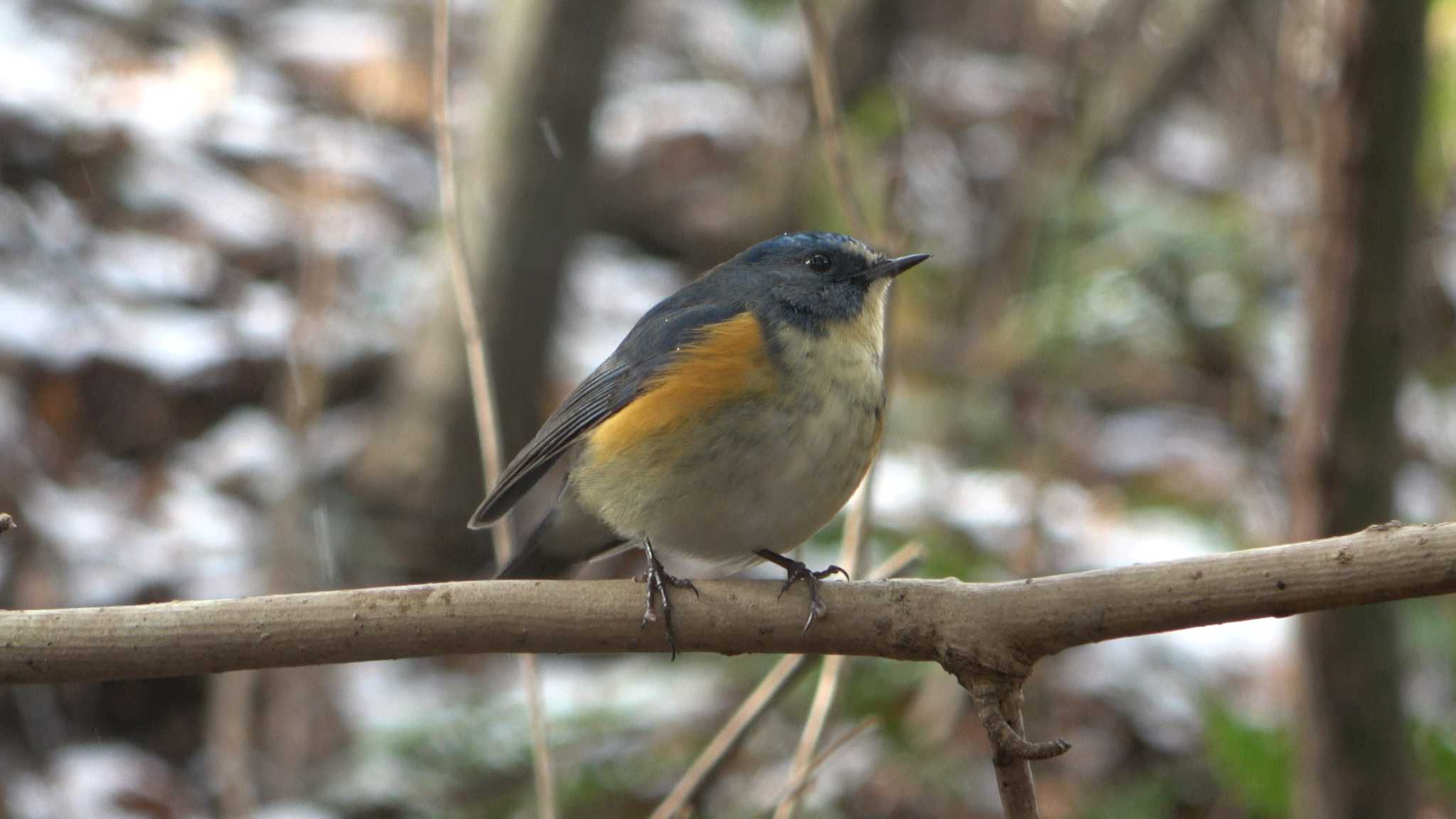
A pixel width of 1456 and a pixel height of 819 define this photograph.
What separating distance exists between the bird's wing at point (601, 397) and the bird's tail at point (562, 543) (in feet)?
0.36

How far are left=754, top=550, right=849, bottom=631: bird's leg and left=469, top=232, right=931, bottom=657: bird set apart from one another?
0.01 m

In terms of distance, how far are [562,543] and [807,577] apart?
0.95 metres

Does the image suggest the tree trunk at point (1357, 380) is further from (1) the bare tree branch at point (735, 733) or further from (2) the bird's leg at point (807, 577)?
(2) the bird's leg at point (807, 577)

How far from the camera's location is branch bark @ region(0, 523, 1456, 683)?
6.14 ft

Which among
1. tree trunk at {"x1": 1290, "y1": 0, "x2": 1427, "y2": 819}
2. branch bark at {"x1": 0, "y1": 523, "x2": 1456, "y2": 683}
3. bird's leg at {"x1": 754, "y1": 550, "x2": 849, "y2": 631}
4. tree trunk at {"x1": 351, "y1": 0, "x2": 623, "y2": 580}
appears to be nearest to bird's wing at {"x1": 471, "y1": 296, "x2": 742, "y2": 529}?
bird's leg at {"x1": 754, "y1": 550, "x2": 849, "y2": 631}

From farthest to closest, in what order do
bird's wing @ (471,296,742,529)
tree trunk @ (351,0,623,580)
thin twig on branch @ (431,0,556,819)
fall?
tree trunk @ (351,0,623,580) → thin twig on branch @ (431,0,556,819) → bird's wing @ (471,296,742,529)

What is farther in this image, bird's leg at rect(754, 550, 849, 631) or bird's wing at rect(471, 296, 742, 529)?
bird's wing at rect(471, 296, 742, 529)

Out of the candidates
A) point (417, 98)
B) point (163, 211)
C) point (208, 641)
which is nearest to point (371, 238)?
point (163, 211)

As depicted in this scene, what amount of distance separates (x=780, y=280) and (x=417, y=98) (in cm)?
660

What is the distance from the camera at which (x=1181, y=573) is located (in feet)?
6.28

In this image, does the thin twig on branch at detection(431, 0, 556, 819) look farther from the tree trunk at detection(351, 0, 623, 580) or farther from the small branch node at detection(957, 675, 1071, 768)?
the tree trunk at detection(351, 0, 623, 580)

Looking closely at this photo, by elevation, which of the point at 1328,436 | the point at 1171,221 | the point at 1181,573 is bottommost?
the point at 1171,221

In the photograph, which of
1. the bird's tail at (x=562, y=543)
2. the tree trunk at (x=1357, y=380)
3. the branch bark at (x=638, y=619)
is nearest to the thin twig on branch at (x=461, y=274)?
the bird's tail at (x=562, y=543)

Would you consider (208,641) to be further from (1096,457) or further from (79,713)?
(1096,457)
